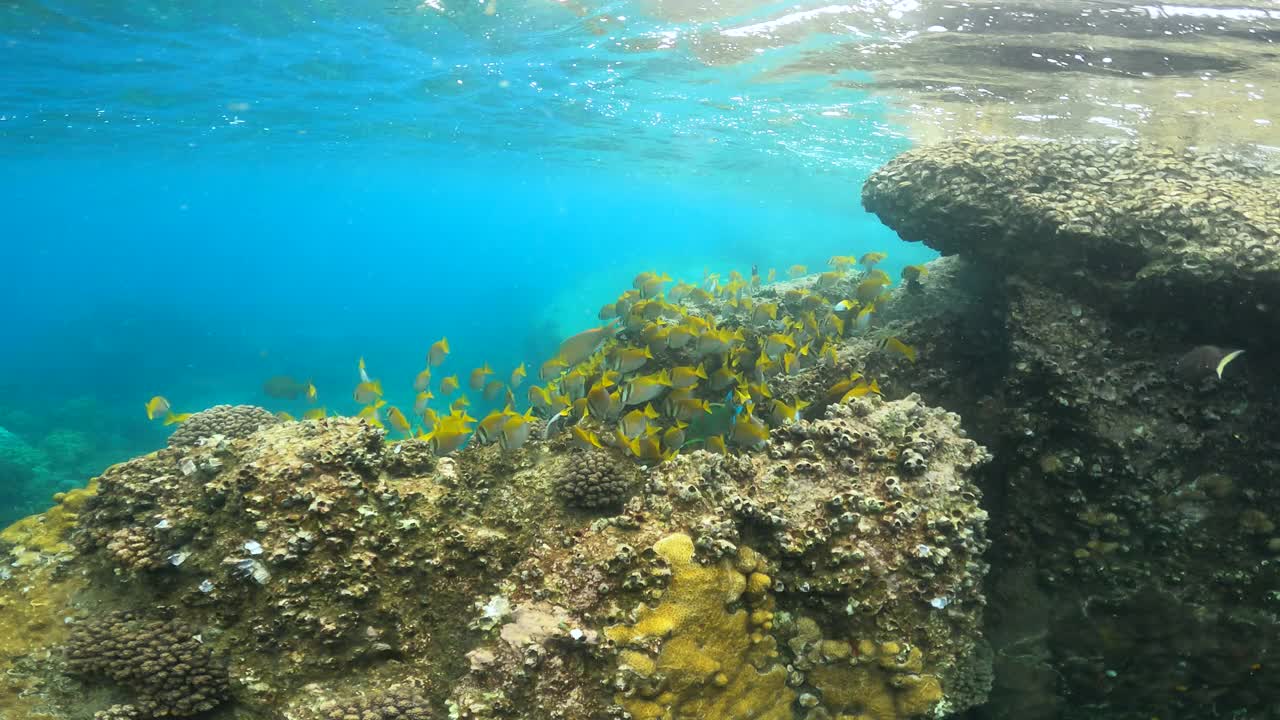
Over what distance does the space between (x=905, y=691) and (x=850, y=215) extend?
268ft

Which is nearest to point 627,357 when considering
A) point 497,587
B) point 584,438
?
point 584,438

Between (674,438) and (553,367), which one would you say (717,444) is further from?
(553,367)

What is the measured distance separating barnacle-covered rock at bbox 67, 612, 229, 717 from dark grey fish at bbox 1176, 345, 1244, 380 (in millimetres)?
8291

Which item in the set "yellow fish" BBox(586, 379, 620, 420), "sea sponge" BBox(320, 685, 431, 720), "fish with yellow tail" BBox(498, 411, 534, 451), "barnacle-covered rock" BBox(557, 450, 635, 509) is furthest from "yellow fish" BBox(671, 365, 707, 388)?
"sea sponge" BBox(320, 685, 431, 720)

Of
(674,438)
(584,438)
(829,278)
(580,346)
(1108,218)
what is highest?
(1108,218)

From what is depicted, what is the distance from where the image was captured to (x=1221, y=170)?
813 cm

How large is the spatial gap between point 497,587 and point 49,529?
14.5 feet

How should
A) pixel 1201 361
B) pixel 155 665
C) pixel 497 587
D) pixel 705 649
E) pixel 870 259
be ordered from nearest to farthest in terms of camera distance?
pixel 155 665 < pixel 705 649 < pixel 497 587 < pixel 1201 361 < pixel 870 259

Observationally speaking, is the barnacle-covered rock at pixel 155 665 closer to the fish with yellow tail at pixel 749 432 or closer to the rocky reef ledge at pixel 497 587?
the rocky reef ledge at pixel 497 587

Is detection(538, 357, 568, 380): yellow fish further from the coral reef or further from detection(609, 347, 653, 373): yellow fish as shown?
the coral reef

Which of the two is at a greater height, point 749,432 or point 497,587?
point 749,432

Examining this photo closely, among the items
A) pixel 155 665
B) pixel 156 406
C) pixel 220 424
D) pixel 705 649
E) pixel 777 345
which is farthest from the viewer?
pixel 156 406

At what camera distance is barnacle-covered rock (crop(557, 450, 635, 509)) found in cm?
476

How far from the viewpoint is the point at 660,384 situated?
210 inches
